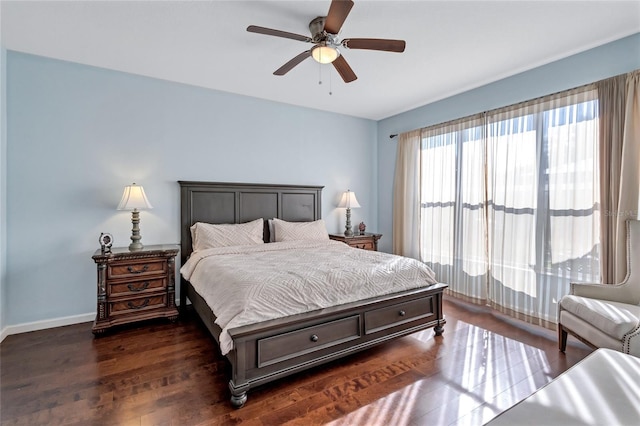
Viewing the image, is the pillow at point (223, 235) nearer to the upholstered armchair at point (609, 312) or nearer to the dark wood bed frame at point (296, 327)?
the dark wood bed frame at point (296, 327)

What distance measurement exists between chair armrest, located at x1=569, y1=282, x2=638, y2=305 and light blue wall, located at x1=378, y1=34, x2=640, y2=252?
186 centimetres

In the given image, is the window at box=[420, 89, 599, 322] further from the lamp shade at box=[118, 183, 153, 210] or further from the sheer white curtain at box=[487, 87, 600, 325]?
the lamp shade at box=[118, 183, 153, 210]

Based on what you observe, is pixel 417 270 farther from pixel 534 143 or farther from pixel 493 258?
pixel 534 143

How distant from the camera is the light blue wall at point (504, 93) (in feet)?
8.86

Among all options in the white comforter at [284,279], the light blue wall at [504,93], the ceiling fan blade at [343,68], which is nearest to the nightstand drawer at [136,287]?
the white comforter at [284,279]

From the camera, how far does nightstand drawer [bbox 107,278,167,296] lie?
301 cm

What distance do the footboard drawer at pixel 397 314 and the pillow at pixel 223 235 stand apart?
1.82 metres

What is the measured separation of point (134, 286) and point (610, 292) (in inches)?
169

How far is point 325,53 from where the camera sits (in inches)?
93.7

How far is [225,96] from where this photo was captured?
402 centimetres

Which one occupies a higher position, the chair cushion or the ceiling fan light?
the ceiling fan light

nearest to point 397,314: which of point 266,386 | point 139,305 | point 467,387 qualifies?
point 467,387

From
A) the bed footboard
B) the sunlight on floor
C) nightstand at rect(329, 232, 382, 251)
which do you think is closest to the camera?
the sunlight on floor

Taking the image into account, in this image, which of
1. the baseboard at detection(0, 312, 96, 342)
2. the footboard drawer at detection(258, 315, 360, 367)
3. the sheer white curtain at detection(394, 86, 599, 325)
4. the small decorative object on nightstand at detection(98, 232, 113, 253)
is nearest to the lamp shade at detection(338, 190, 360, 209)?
the sheer white curtain at detection(394, 86, 599, 325)
